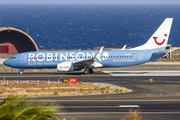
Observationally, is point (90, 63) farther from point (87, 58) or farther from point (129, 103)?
point (129, 103)

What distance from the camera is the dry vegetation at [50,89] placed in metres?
30.2

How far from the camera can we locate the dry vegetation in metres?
30.2

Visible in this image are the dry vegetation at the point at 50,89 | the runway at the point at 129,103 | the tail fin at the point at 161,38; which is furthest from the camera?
the tail fin at the point at 161,38

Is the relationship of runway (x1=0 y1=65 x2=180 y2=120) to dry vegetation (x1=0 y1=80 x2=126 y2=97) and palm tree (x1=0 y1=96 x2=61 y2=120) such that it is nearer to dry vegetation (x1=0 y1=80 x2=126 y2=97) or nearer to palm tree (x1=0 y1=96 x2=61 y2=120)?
dry vegetation (x1=0 y1=80 x2=126 y2=97)

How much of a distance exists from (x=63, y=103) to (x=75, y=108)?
2319mm

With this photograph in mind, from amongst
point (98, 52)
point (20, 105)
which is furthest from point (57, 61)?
point (20, 105)

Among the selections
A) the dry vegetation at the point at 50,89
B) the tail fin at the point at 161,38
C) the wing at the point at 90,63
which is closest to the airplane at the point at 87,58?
the wing at the point at 90,63

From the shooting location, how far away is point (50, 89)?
1288 inches

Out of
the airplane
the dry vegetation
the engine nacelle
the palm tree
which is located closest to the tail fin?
the airplane

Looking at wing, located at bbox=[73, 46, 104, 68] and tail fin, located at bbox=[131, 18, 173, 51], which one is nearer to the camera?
wing, located at bbox=[73, 46, 104, 68]

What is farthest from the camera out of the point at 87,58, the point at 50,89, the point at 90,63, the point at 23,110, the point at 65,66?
the point at 87,58

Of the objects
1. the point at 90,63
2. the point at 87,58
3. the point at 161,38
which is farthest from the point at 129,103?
the point at 161,38

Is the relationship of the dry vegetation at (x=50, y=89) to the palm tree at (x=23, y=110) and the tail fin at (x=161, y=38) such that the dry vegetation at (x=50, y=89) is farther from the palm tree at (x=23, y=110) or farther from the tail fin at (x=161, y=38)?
the palm tree at (x=23, y=110)

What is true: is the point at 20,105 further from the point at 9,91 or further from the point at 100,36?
the point at 100,36
